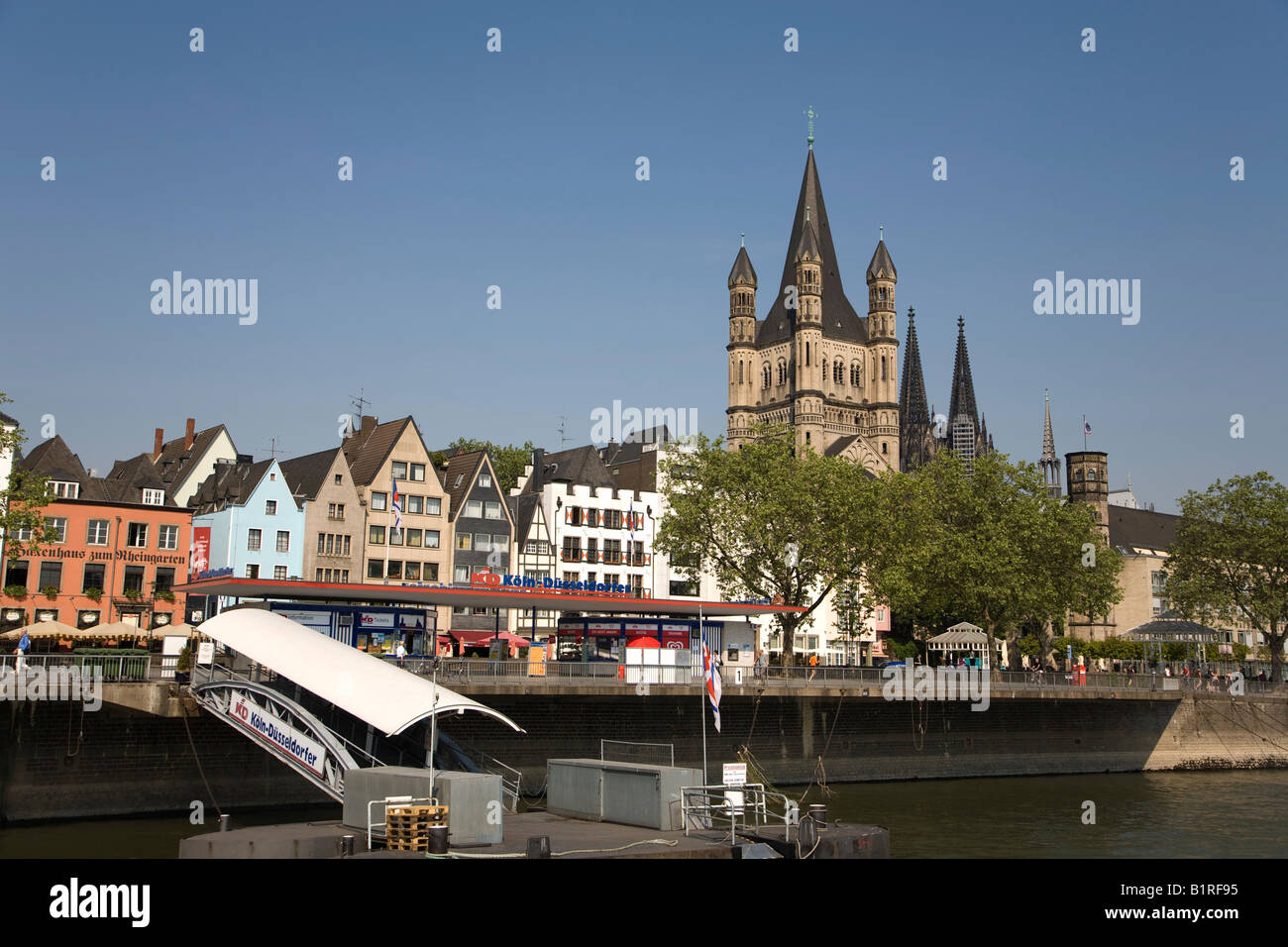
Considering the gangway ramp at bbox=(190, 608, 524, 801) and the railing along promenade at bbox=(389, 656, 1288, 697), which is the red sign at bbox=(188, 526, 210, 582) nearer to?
the railing along promenade at bbox=(389, 656, 1288, 697)

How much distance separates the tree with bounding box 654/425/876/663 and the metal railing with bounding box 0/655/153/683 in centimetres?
4079

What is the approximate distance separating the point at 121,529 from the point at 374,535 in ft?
51.5

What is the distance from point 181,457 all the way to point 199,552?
56.6 feet

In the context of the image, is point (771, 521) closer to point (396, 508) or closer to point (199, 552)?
point (396, 508)

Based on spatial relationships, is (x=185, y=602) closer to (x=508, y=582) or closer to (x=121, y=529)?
(x=121, y=529)

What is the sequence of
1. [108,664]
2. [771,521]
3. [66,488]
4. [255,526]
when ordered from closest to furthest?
1. [108,664]
2. [66,488]
3. [255,526]
4. [771,521]

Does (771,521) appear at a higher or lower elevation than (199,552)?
higher

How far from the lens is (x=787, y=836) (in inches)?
1126

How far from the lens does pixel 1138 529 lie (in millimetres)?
169375

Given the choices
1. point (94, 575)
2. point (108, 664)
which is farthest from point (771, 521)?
point (108, 664)

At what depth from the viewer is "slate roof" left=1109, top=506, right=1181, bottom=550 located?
16600 centimetres

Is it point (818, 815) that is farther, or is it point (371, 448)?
point (371, 448)
